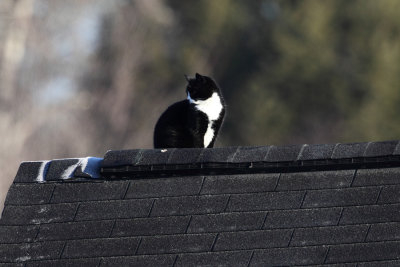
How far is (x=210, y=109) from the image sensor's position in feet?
26.9

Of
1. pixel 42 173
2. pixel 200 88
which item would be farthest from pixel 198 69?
pixel 42 173

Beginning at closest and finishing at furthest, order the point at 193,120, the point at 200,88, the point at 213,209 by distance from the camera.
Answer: the point at 213,209, the point at 193,120, the point at 200,88

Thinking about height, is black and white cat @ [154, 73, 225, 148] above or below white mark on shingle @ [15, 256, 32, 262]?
below

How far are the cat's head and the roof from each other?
2.75 m

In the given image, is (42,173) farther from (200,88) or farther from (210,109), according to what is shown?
(200,88)

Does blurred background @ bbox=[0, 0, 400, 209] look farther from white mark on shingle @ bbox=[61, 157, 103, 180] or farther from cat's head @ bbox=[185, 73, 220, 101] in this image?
white mark on shingle @ bbox=[61, 157, 103, 180]

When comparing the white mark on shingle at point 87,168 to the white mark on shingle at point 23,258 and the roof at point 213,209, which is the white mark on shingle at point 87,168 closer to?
the roof at point 213,209

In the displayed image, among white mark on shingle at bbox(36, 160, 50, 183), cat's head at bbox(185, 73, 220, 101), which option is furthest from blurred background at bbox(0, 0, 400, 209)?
white mark on shingle at bbox(36, 160, 50, 183)

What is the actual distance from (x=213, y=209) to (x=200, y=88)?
10.8ft

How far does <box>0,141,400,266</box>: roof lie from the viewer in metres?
4.99

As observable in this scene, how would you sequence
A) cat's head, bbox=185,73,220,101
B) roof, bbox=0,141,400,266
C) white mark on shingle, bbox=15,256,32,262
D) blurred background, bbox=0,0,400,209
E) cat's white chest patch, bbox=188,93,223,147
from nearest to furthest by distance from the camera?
roof, bbox=0,141,400,266, white mark on shingle, bbox=15,256,32,262, cat's white chest patch, bbox=188,93,223,147, cat's head, bbox=185,73,220,101, blurred background, bbox=0,0,400,209

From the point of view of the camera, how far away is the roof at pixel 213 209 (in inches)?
196

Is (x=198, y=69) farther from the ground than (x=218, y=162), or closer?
closer

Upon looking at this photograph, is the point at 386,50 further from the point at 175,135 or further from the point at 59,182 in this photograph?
the point at 59,182
